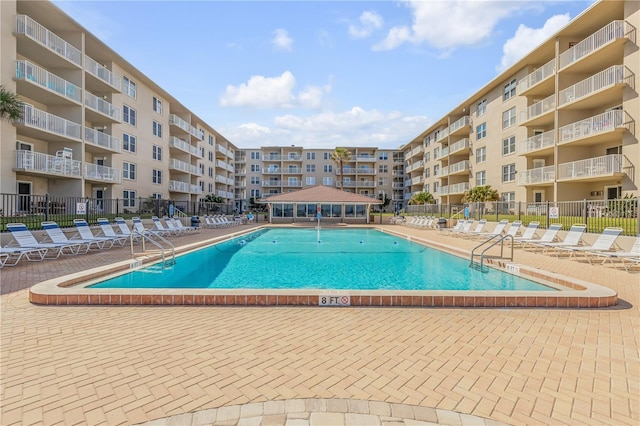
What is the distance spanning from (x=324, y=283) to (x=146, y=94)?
2800 centimetres

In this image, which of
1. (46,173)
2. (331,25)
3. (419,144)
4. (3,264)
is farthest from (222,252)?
(419,144)

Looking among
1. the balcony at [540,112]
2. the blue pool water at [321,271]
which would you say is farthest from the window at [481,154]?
the blue pool water at [321,271]

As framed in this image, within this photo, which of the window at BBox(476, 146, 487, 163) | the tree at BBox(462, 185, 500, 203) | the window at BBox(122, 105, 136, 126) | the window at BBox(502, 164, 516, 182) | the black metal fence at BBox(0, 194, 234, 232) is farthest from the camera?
the window at BBox(476, 146, 487, 163)

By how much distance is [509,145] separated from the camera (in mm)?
26266

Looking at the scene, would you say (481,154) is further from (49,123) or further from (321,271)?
(49,123)

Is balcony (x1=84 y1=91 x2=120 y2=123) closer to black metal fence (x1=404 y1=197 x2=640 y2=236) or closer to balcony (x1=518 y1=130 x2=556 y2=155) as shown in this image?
black metal fence (x1=404 y1=197 x2=640 y2=236)

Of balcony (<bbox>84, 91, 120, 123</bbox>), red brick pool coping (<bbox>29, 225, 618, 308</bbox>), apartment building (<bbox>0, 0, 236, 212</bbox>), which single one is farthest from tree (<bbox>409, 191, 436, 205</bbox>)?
red brick pool coping (<bbox>29, 225, 618, 308</bbox>)

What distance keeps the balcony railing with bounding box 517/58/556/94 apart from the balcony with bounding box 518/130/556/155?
3.57m

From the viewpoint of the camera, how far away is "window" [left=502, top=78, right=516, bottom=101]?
1015 inches

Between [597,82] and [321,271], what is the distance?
19243 millimetres

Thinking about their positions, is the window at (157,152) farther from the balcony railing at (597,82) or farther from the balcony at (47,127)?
the balcony railing at (597,82)

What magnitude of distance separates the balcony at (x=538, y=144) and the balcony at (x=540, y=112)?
1.13 meters

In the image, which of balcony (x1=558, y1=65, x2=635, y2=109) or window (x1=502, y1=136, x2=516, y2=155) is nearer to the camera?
balcony (x1=558, y1=65, x2=635, y2=109)

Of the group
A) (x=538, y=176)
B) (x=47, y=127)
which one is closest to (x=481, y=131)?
(x=538, y=176)
